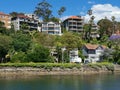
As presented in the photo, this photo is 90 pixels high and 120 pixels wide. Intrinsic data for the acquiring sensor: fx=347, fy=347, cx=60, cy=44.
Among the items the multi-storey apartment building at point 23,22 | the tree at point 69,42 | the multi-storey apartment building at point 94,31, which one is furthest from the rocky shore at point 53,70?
the multi-storey apartment building at point 23,22

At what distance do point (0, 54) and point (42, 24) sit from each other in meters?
42.6

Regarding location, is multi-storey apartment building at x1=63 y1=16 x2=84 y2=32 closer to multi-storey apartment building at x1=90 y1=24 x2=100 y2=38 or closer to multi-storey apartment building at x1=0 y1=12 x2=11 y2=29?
multi-storey apartment building at x1=90 y1=24 x2=100 y2=38

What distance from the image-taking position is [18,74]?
78.5 meters

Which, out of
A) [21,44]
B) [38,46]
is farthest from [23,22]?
[38,46]

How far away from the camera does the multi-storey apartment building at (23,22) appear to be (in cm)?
12150

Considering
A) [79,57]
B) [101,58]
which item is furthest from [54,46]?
[101,58]

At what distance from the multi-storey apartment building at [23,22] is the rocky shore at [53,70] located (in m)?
39.7

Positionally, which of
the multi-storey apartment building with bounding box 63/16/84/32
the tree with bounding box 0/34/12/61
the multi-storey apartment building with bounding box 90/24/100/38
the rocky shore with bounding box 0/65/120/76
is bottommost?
the rocky shore with bounding box 0/65/120/76

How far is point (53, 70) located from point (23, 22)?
1748 inches

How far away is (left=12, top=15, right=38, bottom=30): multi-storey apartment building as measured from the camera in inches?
4783

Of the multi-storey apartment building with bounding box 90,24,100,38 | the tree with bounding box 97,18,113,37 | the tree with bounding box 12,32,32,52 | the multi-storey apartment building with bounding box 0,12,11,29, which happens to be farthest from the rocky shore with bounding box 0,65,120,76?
the multi-storey apartment building with bounding box 0,12,11,29

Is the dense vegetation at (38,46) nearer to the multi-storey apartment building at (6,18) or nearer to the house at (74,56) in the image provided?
the house at (74,56)

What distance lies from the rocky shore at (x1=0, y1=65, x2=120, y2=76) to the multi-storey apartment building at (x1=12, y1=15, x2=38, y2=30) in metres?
39.7

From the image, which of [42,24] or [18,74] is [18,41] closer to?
[18,74]
